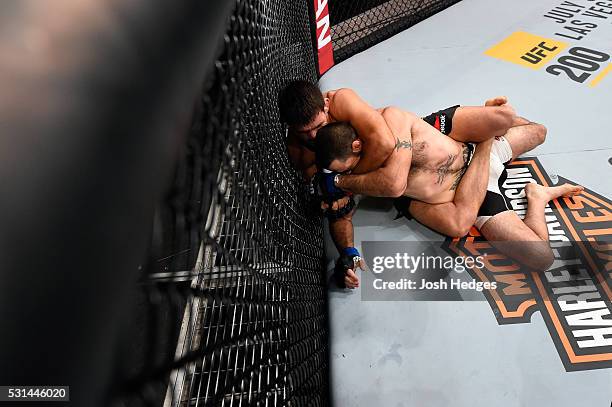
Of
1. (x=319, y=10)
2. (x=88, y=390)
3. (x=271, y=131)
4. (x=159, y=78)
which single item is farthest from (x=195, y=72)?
(x=319, y=10)

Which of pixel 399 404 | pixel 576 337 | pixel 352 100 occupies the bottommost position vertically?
pixel 399 404

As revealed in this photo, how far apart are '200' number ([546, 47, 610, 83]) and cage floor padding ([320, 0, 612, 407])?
11 mm

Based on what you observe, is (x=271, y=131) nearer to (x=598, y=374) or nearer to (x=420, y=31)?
(x=598, y=374)

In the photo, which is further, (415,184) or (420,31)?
(420,31)

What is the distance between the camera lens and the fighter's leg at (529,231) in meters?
1.79

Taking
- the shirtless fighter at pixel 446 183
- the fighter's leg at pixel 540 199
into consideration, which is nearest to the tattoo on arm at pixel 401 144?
the shirtless fighter at pixel 446 183

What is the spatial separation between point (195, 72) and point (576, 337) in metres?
1.77

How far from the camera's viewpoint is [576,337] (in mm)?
1619

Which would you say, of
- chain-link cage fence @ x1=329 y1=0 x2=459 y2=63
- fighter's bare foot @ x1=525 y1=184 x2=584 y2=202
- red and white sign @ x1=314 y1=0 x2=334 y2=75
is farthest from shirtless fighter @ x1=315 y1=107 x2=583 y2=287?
chain-link cage fence @ x1=329 y1=0 x2=459 y2=63

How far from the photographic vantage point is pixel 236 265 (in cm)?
74

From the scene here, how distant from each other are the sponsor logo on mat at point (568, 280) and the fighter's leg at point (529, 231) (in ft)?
0.13

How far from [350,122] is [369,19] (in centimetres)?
191

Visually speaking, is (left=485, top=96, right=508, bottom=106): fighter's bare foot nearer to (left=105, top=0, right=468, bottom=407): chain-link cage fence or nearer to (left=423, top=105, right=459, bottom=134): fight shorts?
(left=423, top=105, right=459, bottom=134): fight shorts

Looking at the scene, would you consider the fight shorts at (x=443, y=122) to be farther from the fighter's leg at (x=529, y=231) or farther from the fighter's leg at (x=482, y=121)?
the fighter's leg at (x=529, y=231)
